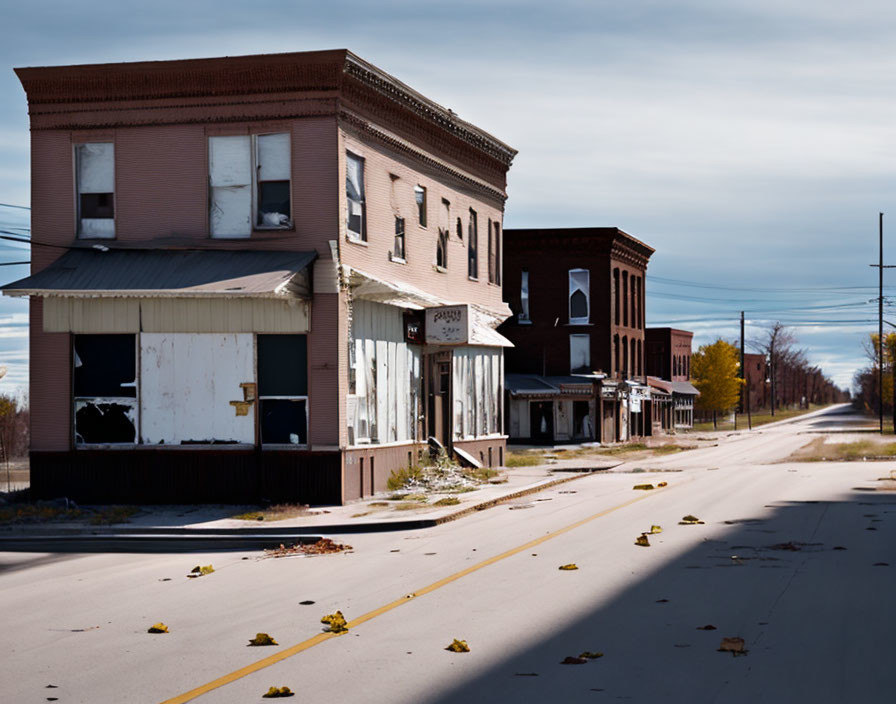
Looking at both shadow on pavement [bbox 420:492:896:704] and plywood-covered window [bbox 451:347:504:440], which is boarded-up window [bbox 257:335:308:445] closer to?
plywood-covered window [bbox 451:347:504:440]

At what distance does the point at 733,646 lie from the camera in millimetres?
9102

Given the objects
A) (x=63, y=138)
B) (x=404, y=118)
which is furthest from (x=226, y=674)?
(x=404, y=118)

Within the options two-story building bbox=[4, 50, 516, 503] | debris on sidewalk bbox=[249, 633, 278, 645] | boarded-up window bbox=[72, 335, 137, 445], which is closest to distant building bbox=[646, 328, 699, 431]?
two-story building bbox=[4, 50, 516, 503]

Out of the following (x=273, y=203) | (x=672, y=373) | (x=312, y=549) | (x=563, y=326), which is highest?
(x=273, y=203)

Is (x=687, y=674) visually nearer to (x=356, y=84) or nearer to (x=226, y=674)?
(x=226, y=674)

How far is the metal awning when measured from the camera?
851 inches

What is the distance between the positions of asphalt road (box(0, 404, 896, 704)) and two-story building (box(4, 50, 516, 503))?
5015 mm

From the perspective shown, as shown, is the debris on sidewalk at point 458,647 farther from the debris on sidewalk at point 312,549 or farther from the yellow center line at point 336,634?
the debris on sidewalk at point 312,549

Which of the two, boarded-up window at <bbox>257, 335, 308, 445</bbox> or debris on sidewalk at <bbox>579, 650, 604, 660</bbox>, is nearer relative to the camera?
debris on sidewalk at <bbox>579, 650, 604, 660</bbox>

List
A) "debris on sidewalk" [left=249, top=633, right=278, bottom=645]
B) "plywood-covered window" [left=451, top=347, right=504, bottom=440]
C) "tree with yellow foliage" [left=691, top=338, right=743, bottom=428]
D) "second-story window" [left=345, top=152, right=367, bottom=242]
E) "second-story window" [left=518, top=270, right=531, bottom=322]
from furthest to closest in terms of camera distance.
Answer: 1. "tree with yellow foliage" [left=691, top=338, right=743, bottom=428]
2. "second-story window" [left=518, top=270, right=531, bottom=322]
3. "plywood-covered window" [left=451, top=347, right=504, bottom=440]
4. "second-story window" [left=345, top=152, right=367, bottom=242]
5. "debris on sidewalk" [left=249, top=633, right=278, bottom=645]

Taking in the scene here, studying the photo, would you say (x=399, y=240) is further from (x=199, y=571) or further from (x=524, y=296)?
(x=524, y=296)

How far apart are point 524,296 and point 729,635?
55.8m

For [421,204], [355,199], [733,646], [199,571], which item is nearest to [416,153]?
[421,204]

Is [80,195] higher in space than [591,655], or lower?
higher
